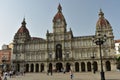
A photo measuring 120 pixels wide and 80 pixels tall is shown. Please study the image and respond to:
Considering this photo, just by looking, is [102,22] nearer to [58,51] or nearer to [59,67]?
[58,51]

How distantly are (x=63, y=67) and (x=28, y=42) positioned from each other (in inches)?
723

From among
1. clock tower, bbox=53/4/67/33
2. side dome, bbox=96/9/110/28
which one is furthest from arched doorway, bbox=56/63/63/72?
side dome, bbox=96/9/110/28

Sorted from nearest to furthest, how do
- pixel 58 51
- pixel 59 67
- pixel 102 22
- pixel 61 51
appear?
pixel 102 22 < pixel 61 51 < pixel 59 67 < pixel 58 51

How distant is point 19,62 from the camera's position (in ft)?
234

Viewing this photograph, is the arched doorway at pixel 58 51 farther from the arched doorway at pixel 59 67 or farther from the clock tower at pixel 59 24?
the clock tower at pixel 59 24

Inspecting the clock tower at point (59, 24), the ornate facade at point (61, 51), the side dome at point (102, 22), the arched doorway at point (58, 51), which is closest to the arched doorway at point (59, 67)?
the ornate facade at point (61, 51)

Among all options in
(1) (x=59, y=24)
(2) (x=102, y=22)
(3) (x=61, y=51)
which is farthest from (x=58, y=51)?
(2) (x=102, y=22)

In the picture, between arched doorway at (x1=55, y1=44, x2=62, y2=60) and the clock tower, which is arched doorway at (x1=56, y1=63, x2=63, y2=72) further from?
the clock tower

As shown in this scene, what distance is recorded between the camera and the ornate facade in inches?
2479

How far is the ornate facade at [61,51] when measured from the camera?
6297cm

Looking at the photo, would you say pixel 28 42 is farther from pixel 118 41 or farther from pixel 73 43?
pixel 118 41

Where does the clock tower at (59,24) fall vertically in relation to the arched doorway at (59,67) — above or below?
above

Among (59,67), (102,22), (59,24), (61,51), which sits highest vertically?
(102,22)

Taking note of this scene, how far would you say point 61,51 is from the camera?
6712cm
